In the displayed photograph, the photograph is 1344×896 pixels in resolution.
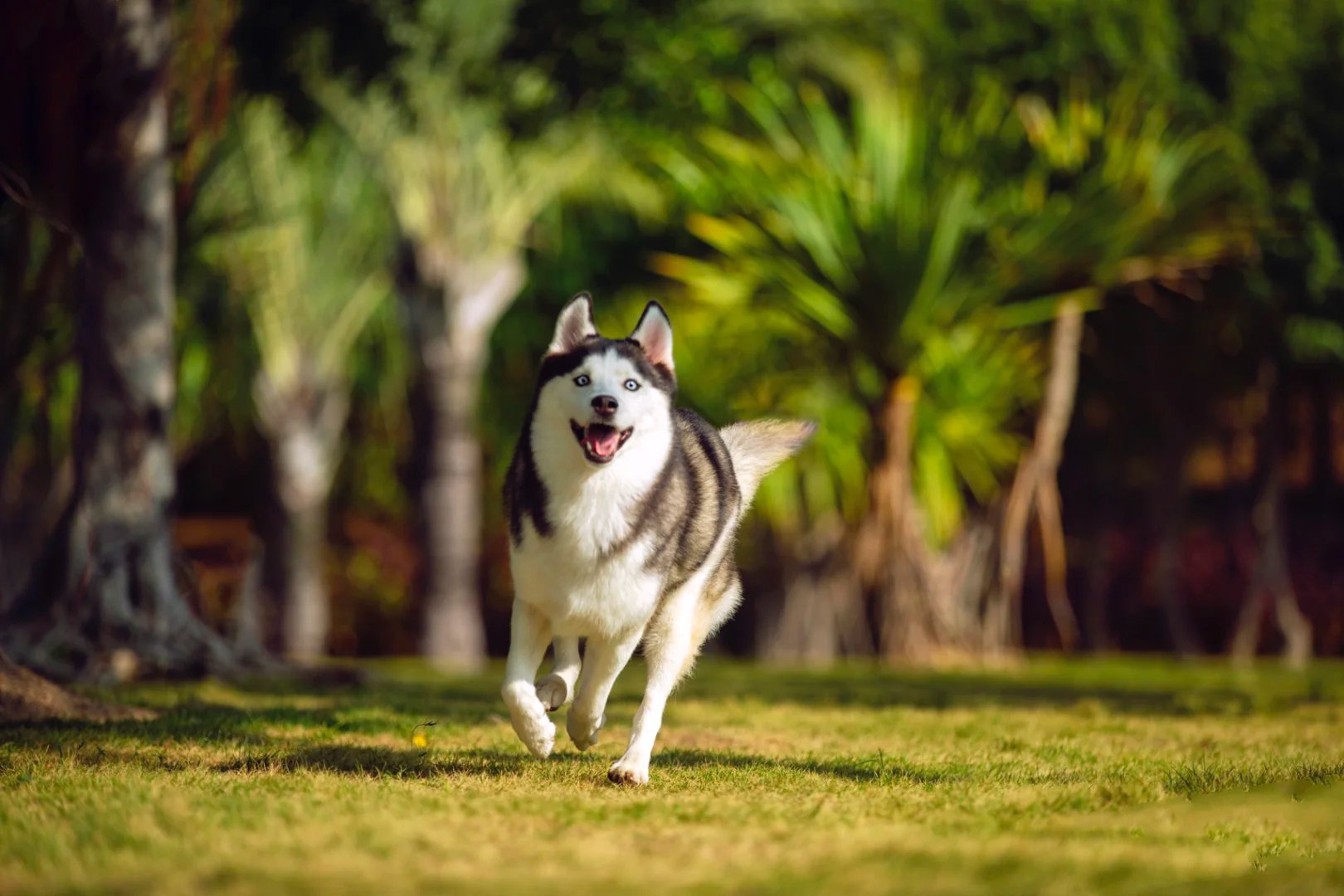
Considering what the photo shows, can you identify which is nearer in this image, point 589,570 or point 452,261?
point 589,570

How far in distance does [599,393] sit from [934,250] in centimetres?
859

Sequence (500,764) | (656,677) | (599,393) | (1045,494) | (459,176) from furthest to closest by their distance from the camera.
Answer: (459,176), (1045,494), (500,764), (656,677), (599,393)

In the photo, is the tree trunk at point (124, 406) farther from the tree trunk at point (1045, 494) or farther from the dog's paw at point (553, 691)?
the tree trunk at point (1045, 494)

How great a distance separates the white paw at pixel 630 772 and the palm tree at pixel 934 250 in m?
8.28

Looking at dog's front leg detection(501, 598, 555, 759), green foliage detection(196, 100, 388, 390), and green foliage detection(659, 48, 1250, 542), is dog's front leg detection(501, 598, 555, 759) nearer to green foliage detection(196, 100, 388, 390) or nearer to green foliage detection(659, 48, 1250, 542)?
green foliage detection(659, 48, 1250, 542)

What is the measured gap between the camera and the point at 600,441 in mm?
5117

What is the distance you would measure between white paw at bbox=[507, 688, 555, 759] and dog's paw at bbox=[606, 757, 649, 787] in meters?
0.23

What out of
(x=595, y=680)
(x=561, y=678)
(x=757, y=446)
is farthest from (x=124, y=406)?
(x=595, y=680)

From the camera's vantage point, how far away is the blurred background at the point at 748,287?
9.36m

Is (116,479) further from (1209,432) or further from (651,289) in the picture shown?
(1209,432)

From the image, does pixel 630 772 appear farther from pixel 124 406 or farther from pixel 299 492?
pixel 299 492

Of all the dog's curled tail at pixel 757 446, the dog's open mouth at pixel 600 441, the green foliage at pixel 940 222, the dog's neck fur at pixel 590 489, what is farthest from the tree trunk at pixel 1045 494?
the dog's open mouth at pixel 600 441

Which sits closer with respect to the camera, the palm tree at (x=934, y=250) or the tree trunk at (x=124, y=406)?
the tree trunk at (x=124, y=406)

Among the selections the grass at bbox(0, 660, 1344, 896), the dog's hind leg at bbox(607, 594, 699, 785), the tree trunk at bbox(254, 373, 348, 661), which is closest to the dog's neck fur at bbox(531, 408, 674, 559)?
the dog's hind leg at bbox(607, 594, 699, 785)
